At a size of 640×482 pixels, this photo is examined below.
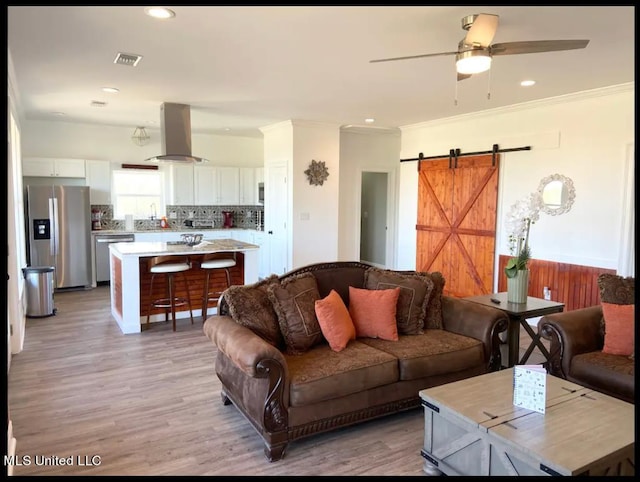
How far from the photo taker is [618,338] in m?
3.25

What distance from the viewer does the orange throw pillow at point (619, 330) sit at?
3.22 meters

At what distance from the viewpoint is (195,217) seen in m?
8.93

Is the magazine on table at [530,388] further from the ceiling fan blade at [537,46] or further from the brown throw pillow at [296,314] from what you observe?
the ceiling fan blade at [537,46]

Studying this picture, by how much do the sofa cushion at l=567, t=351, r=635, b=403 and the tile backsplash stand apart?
21.4 feet

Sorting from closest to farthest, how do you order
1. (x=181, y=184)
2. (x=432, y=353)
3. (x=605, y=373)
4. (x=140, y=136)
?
(x=605, y=373), (x=432, y=353), (x=140, y=136), (x=181, y=184)

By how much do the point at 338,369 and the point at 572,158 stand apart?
4.07 metres

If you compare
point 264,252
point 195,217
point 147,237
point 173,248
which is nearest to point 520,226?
point 173,248

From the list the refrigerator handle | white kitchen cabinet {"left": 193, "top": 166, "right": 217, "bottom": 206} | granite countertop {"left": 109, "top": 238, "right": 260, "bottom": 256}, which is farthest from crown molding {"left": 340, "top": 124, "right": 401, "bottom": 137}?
the refrigerator handle

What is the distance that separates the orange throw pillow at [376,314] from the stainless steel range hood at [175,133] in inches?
131

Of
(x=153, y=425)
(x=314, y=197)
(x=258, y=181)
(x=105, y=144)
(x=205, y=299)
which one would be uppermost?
(x=105, y=144)

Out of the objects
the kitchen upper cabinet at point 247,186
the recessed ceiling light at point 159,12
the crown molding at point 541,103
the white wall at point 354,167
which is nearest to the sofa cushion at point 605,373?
the crown molding at point 541,103

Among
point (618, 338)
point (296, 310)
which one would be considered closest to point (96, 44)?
point (296, 310)

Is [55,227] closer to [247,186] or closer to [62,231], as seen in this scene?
[62,231]
